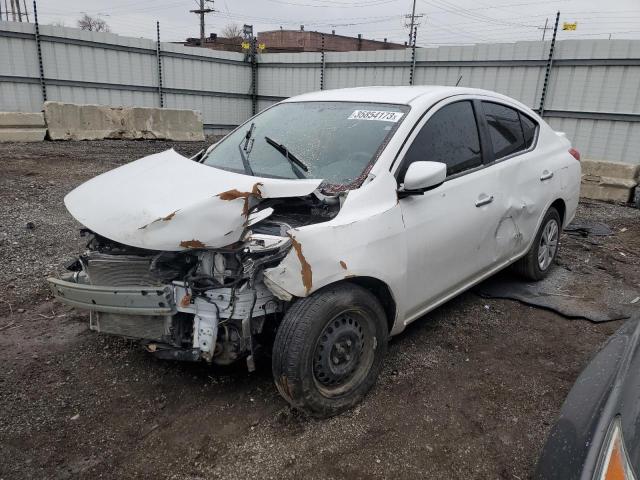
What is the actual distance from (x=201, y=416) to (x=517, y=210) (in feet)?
9.38

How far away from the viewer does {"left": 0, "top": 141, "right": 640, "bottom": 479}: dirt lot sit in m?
2.35

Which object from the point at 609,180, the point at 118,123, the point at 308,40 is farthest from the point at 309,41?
the point at 609,180

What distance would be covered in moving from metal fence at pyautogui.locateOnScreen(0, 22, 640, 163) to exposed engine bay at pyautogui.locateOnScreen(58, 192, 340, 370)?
7150mm

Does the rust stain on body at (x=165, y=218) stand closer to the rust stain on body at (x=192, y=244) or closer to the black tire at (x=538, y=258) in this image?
the rust stain on body at (x=192, y=244)

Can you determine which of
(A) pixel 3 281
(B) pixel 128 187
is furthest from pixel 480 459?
(A) pixel 3 281

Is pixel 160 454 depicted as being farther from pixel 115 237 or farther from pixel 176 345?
pixel 115 237

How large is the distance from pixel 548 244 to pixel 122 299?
398 cm

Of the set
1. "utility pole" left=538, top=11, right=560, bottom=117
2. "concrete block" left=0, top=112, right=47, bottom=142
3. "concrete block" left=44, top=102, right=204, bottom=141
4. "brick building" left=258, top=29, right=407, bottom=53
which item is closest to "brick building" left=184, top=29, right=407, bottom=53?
"brick building" left=258, top=29, right=407, bottom=53

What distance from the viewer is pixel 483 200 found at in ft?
11.4

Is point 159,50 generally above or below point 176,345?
above

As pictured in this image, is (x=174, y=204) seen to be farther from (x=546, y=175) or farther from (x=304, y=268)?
(x=546, y=175)

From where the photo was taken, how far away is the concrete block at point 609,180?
866 cm

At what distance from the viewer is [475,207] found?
339 centimetres

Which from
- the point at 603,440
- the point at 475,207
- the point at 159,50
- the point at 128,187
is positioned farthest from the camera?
the point at 159,50
